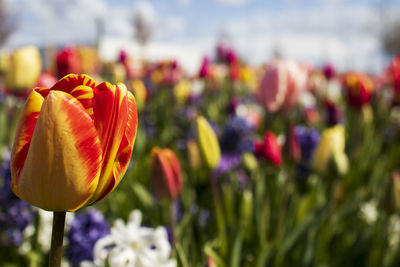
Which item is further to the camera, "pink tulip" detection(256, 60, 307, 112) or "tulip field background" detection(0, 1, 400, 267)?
"pink tulip" detection(256, 60, 307, 112)

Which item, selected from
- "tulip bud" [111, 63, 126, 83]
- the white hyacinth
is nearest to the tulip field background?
the white hyacinth

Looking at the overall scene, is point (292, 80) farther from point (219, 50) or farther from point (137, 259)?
point (219, 50)

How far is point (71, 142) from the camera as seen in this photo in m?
0.46

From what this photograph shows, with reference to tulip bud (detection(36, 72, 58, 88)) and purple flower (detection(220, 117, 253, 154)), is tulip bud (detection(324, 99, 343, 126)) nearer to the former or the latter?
purple flower (detection(220, 117, 253, 154))

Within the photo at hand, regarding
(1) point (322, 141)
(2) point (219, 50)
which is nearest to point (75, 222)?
(1) point (322, 141)

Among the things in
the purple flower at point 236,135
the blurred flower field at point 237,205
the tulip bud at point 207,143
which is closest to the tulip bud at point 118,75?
the blurred flower field at point 237,205

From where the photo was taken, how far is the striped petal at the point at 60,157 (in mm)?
446

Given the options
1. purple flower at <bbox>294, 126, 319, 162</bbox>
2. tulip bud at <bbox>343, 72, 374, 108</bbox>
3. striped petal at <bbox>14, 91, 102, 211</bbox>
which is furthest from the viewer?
tulip bud at <bbox>343, 72, 374, 108</bbox>

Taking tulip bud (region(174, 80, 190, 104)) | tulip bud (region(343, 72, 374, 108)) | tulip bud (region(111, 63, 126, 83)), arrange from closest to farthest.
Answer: tulip bud (region(343, 72, 374, 108))
tulip bud (region(111, 63, 126, 83))
tulip bud (region(174, 80, 190, 104))

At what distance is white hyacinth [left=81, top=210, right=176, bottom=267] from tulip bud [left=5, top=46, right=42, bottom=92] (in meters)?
1.35

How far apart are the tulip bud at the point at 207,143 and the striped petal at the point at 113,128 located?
0.82 meters

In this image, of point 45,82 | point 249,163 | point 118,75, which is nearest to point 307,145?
point 249,163

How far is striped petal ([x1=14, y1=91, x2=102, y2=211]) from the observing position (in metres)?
0.45

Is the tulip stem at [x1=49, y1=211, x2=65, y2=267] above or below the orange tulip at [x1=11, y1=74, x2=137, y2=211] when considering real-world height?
below
